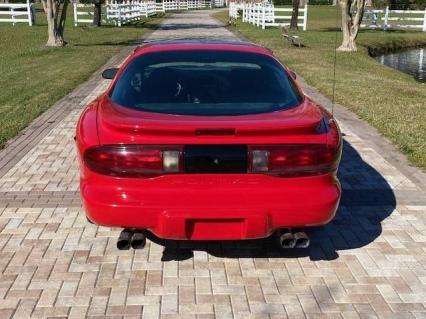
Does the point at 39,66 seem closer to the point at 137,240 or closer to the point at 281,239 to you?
the point at 137,240

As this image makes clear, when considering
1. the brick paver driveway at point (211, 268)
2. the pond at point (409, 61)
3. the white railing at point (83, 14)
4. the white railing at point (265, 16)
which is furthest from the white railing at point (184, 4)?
the brick paver driveway at point (211, 268)

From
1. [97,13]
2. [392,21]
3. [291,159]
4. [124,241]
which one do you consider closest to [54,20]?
[97,13]

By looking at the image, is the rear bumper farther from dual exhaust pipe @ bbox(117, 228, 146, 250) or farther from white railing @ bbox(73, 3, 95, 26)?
white railing @ bbox(73, 3, 95, 26)

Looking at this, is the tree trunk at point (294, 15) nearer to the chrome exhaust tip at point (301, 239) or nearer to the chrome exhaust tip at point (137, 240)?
the chrome exhaust tip at point (301, 239)

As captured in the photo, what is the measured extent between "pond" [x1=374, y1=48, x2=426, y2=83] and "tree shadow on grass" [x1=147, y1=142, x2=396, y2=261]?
39.6 feet

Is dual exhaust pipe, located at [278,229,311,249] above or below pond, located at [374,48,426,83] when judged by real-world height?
above

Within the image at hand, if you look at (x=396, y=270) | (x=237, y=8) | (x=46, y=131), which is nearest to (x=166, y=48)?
(x=396, y=270)

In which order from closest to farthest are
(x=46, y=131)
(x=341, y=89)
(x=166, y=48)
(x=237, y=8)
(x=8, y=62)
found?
(x=166, y=48), (x=46, y=131), (x=341, y=89), (x=8, y=62), (x=237, y=8)

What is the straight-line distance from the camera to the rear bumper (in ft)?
11.6

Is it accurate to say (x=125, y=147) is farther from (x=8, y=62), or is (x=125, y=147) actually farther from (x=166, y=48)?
(x=8, y=62)

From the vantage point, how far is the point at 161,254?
14.3 ft

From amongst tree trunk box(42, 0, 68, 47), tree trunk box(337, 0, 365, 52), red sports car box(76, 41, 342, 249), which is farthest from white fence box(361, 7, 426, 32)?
red sports car box(76, 41, 342, 249)

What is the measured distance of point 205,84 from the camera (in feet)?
14.4

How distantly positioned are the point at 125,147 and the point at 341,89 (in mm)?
9497
